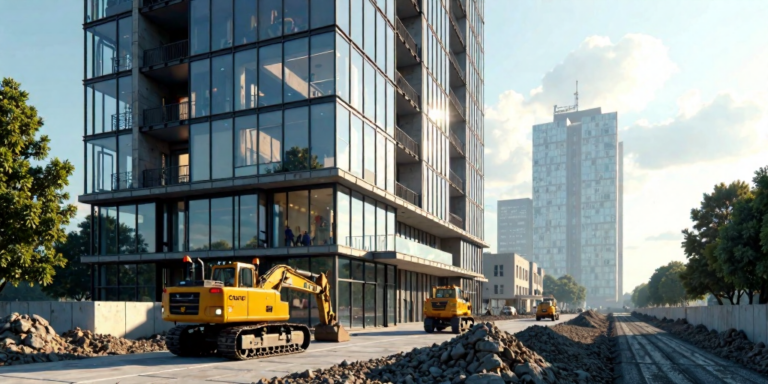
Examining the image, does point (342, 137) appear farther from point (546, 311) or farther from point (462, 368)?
point (546, 311)

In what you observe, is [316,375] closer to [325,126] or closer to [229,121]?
[325,126]

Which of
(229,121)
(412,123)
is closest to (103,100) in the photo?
(229,121)

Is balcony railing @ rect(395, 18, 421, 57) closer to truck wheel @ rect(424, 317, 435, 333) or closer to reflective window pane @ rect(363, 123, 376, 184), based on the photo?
reflective window pane @ rect(363, 123, 376, 184)

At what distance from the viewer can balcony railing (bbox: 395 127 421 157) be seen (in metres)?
43.7

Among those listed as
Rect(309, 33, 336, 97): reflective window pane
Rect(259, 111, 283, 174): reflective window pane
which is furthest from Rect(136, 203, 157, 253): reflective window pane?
Rect(309, 33, 336, 97): reflective window pane

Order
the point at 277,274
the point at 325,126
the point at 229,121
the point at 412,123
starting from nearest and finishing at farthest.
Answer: the point at 277,274 → the point at 325,126 → the point at 229,121 → the point at 412,123

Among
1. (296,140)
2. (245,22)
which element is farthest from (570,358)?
(245,22)

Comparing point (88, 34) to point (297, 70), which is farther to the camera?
point (88, 34)

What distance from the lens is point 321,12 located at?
109 ft

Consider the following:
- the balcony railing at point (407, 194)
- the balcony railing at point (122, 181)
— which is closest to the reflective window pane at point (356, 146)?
the balcony railing at point (407, 194)

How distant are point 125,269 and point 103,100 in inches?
441

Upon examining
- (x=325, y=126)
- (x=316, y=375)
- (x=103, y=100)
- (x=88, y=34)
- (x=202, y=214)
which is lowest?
(x=316, y=375)

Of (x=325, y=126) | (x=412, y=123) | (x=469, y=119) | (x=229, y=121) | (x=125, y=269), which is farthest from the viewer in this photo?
(x=469, y=119)

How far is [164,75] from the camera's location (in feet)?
126
